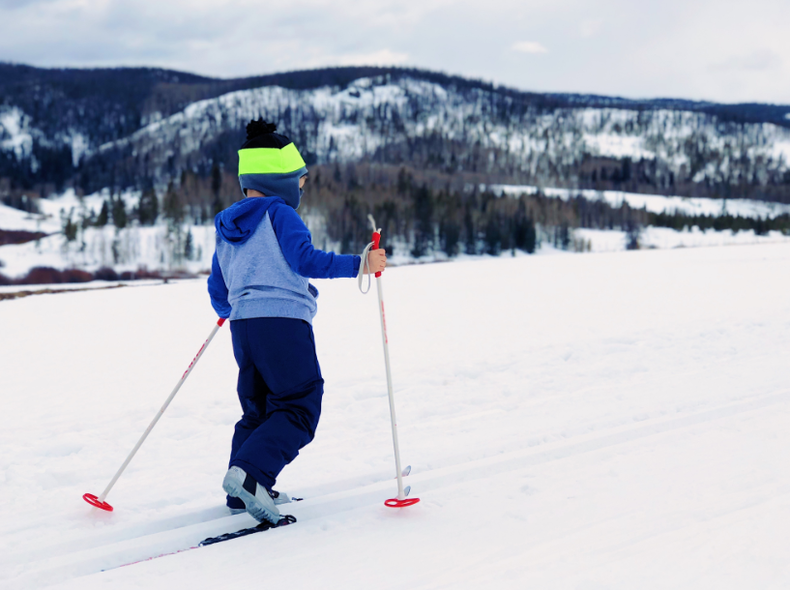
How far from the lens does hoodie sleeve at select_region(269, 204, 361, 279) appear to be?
2.96 m

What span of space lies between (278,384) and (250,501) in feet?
1.81

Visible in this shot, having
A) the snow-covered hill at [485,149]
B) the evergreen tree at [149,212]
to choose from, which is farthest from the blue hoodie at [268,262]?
the snow-covered hill at [485,149]

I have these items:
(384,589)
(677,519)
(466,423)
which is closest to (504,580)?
(384,589)

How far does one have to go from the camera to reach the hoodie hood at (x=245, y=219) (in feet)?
10.1

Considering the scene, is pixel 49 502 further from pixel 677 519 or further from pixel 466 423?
pixel 677 519

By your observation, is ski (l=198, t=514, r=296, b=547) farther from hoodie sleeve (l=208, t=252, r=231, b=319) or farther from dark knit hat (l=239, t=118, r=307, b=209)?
dark knit hat (l=239, t=118, r=307, b=209)

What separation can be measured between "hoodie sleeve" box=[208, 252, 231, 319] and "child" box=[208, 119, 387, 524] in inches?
6.0

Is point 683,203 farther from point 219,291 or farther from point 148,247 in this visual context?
point 219,291

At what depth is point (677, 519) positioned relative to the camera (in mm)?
3104

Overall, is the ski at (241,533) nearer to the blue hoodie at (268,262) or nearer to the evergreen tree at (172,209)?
the blue hoodie at (268,262)

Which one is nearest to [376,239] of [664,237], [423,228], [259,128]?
[259,128]

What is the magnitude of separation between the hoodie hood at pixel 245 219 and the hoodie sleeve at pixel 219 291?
285 mm

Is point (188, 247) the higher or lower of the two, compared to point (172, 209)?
lower

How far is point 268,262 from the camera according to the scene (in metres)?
3.09
